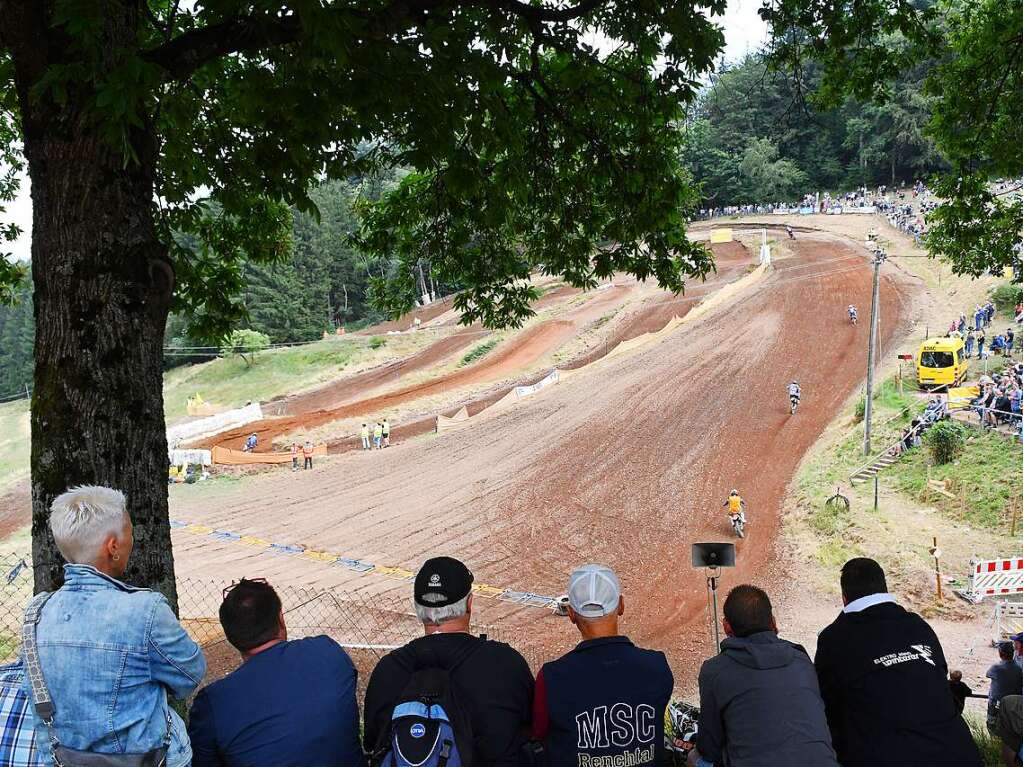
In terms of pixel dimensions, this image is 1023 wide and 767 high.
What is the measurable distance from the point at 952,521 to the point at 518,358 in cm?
2672

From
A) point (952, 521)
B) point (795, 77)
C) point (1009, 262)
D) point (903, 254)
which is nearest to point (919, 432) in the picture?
point (952, 521)

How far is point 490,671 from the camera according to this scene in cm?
285

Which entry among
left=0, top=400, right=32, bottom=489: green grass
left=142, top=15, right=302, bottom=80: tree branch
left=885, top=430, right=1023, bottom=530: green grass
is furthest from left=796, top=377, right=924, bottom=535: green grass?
left=0, top=400, right=32, bottom=489: green grass

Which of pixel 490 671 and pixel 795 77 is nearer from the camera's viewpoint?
pixel 490 671

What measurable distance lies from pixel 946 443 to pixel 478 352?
2782 cm

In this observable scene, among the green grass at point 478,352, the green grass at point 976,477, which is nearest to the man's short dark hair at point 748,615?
the green grass at point 976,477

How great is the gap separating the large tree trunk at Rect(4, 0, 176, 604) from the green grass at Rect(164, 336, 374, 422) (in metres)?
44.3

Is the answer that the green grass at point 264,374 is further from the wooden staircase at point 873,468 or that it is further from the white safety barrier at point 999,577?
the white safety barrier at point 999,577

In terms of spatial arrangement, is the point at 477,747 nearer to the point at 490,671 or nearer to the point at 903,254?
the point at 490,671

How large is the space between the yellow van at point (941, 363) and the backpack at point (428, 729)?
2790 centimetres

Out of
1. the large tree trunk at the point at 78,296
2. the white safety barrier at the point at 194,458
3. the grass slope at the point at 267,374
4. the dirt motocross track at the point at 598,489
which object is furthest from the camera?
the grass slope at the point at 267,374

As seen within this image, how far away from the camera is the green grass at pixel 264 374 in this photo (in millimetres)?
48688

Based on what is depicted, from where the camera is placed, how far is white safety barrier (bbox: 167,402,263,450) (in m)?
37.2

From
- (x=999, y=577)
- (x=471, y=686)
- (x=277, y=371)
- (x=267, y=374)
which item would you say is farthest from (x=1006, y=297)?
(x=267, y=374)
